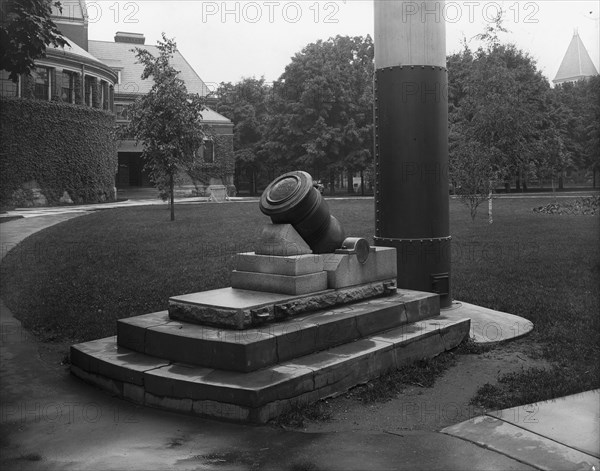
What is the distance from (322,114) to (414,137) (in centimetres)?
3989

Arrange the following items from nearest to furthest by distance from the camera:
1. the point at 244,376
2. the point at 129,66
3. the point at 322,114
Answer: the point at 244,376 → the point at 322,114 → the point at 129,66

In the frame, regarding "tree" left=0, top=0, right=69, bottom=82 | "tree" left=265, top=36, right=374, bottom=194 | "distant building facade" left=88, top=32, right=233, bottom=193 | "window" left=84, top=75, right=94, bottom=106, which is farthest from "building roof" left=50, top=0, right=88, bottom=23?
"tree" left=0, top=0, right=69, bottom=82

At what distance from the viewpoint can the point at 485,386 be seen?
233 inches

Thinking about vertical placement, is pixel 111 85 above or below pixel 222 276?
above

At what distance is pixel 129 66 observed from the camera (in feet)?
176

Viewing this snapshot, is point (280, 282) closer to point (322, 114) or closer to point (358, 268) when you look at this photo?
point (358, 268)

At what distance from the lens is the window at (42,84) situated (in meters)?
35.5

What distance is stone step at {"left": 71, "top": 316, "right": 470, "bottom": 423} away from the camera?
5.03m

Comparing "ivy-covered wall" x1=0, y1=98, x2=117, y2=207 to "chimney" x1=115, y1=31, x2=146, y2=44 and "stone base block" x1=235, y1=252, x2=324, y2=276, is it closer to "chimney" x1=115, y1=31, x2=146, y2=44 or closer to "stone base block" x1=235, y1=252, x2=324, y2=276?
"chimney" x1=115, y1=31, x2=146, y2=44

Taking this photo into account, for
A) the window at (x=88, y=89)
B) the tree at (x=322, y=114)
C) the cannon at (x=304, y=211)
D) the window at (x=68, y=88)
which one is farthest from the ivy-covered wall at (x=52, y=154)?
the cannon at (x=304, y=211)

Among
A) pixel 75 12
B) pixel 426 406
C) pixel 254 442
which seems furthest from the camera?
pixel 75 12

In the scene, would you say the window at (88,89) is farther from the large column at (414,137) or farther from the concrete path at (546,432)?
the concrete path at (546,432)

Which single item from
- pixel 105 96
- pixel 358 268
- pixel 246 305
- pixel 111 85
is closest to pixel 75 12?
pixel 111 85

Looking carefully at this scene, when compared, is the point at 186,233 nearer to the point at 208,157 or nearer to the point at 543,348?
the point at 543,348
